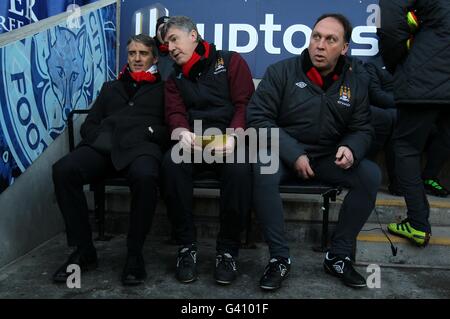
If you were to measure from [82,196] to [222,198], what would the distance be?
2.63 ft

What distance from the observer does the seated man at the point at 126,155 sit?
2533 millimetres

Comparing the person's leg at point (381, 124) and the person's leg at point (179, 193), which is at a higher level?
the person's leg at point (381, 124)

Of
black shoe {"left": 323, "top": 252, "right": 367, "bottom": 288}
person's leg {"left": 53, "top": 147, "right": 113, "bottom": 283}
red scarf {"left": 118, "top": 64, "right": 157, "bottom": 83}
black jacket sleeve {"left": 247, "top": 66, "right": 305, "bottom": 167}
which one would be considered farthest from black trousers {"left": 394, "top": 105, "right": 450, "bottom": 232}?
person's leg {"left": 53, "top": 147, "right": 113, "bottom": 283}

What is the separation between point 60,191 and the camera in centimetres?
257

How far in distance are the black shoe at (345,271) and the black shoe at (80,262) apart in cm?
137

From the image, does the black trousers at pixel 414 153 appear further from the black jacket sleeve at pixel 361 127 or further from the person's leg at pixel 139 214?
the person's leg at pixel 139 214

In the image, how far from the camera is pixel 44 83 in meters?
3.03

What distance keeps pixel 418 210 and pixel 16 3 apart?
2.76 meters

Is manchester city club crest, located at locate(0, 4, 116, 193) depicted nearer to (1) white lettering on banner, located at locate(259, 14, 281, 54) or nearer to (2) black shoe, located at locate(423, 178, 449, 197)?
(1) white lettering on banner, located at locate(259, 14, 281, 54)

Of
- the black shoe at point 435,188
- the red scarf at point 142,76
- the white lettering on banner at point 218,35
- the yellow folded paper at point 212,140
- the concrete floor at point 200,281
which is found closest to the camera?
the concrete floor at point 200,281

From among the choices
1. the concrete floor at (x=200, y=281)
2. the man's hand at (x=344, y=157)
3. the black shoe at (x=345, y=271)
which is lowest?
the concrete floor at (x=200, y=281)

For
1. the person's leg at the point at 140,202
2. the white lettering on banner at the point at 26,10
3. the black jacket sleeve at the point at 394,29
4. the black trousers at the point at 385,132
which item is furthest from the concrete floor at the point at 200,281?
the white lettering on banner at the point at 26,10

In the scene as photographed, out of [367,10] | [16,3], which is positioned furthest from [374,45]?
[16,3]
